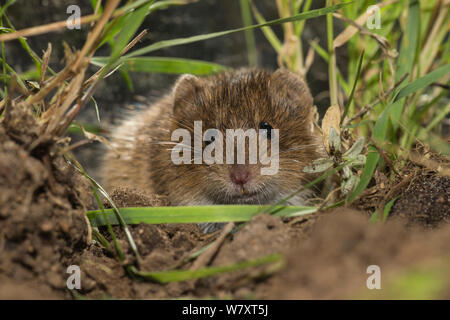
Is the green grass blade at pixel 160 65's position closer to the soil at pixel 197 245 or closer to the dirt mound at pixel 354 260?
the soil at pixel 197 245

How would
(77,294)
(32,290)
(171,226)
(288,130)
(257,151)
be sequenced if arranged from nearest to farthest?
(32,290) → (77,294) → (171,226) → (257,151) → (288,130)

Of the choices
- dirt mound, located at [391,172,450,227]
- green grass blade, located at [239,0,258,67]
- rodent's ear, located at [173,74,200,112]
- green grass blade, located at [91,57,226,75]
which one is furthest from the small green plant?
green grass blade, located at [239,0,258,67]

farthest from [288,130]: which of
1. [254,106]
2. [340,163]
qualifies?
[340,163]

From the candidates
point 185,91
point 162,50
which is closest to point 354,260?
point 185,91

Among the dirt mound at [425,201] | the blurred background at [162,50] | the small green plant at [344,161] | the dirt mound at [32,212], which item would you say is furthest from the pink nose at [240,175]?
the blurred background at [162,50]

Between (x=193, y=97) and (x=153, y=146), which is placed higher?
(x=193, y=97)

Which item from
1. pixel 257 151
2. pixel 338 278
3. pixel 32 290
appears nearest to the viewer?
pixel 338 278

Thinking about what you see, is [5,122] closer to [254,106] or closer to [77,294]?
[77,294]

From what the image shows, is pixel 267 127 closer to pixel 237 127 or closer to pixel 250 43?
pixel 237 127
